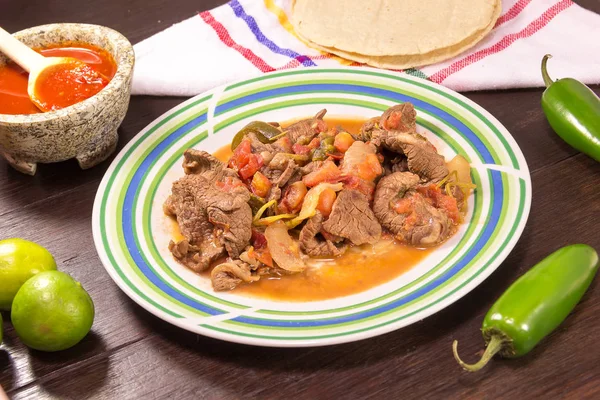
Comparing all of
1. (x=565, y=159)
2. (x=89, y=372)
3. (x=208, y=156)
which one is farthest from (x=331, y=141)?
(x=89, y=372)

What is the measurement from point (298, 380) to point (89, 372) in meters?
0.87

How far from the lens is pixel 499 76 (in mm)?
4395

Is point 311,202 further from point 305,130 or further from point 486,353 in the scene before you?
point 486,353

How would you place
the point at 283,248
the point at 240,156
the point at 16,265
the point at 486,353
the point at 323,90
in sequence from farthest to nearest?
the point at 323,90, the point at 240,156, the point at 283,248, the point at 16,265, the point at 486,353

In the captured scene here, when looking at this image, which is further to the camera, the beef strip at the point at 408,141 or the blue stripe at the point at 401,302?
the beef strip at the point at 408,141

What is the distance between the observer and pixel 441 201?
3492 mm

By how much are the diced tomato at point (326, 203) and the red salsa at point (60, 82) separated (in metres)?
1.42

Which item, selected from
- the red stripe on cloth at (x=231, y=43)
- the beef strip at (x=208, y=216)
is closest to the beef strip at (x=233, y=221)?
the beef strip at (x=208, y=216)

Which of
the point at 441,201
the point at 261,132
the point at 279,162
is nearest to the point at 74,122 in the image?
the point at 261,132

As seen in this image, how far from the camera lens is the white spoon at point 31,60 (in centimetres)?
395

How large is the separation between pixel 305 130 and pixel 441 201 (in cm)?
84

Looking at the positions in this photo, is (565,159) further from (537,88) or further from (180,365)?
(180,365)

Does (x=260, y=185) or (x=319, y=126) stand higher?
(x=319, y=126)

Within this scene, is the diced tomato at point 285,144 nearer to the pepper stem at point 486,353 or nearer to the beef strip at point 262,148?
the beef strip at point 262,148
